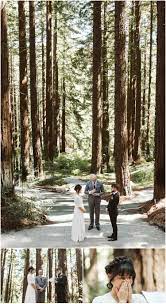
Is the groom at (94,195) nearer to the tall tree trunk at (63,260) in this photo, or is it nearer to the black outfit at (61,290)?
the tall tree trunk at (63,260)

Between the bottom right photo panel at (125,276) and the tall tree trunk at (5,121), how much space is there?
16.8 feet

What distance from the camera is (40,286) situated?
7.37 meters

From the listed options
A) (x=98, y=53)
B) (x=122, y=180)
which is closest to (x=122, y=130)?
(x=122, y=180)

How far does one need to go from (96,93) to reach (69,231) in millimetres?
7949

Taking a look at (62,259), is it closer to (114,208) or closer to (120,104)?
(114,208)

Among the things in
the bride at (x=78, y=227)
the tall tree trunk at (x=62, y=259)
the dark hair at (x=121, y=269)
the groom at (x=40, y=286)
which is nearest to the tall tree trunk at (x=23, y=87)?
the bride at (x=78, y=227)

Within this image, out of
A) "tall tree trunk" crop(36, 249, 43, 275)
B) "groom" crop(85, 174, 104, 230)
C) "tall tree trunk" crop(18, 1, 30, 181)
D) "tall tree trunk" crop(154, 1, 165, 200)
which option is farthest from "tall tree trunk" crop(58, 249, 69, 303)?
"tall tree trunk" crop(18, 1, 30, 181)

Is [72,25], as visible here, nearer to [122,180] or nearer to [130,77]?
[130,77]

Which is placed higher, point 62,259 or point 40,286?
point 62,259

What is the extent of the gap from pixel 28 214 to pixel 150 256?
5540mm

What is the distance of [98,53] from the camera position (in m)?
17.1

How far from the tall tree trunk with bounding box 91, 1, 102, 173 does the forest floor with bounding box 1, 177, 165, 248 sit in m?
4.37

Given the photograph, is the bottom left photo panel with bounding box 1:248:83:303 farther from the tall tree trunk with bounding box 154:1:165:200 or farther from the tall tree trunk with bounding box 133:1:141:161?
the tall tree trunk with bounding box 133:1:141:161

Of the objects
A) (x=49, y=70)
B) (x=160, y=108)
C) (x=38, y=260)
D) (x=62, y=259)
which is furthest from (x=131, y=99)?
(x=38, y=260)
